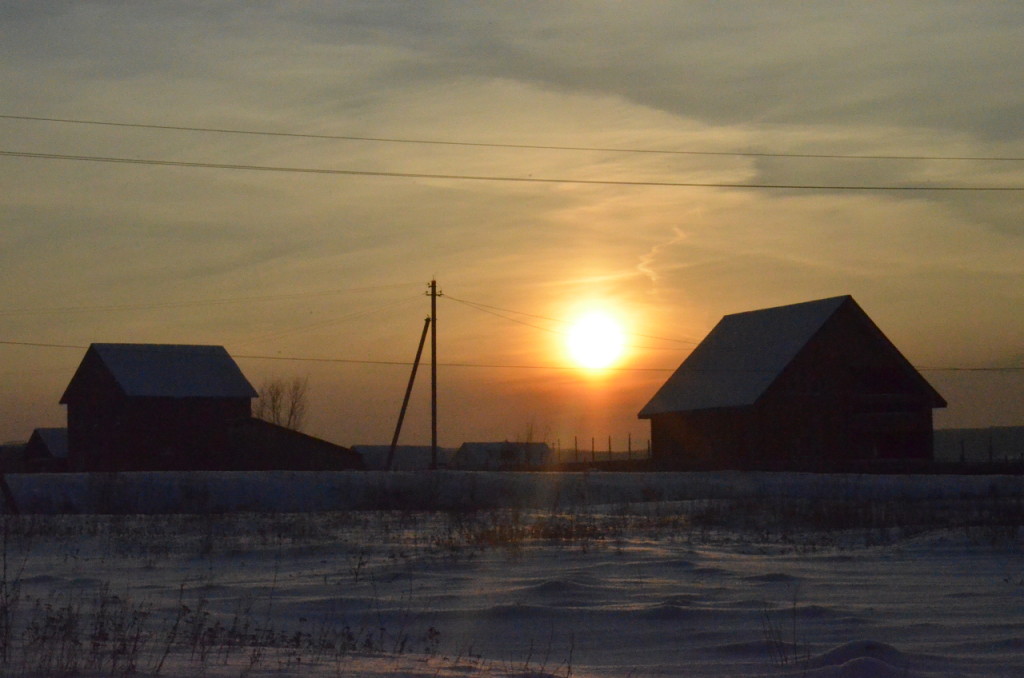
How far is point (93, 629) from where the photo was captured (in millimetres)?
9508

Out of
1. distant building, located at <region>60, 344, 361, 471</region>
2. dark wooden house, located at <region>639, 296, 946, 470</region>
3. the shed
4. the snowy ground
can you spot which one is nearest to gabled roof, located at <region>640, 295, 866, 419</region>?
dark wooden house, located at <region>639, 296, 946, 470</region>

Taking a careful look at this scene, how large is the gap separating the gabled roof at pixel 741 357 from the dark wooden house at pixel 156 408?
22254mm

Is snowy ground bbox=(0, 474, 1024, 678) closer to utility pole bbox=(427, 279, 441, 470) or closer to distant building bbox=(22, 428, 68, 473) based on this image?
utility pole bbox=(427, 279, 441, 470)

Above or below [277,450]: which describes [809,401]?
above

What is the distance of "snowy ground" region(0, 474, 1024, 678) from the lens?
841 centimetres

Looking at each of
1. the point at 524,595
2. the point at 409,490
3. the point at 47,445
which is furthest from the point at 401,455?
the point at 524,595

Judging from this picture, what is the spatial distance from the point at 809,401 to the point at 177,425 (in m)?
31.9

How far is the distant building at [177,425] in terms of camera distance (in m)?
56.4

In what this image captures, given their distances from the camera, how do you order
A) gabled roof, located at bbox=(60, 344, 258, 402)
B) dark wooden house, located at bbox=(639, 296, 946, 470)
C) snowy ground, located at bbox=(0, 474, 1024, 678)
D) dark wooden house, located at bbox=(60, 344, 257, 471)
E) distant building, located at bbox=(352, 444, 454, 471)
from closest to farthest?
snowy ground, located at bbox=(0, 474, 1024, 678)
dark wooden house, located at bbox=(639, 296, 946, 470)
dark wooden house, located at bbox=(60, 344, 257, 471)
gabled roof, located at bbox=(60, 344, 258, 402)
distant building, located at bbox=(352, 444, 454, 471)

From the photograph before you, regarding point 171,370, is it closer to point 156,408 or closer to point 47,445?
point 156,408

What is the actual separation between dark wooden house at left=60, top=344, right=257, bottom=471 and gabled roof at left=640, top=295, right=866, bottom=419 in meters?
22.3

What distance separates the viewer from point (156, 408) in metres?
57.0

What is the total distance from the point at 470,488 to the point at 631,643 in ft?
90.9

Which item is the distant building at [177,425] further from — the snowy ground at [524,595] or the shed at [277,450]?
the snowy ground at [524,595]
